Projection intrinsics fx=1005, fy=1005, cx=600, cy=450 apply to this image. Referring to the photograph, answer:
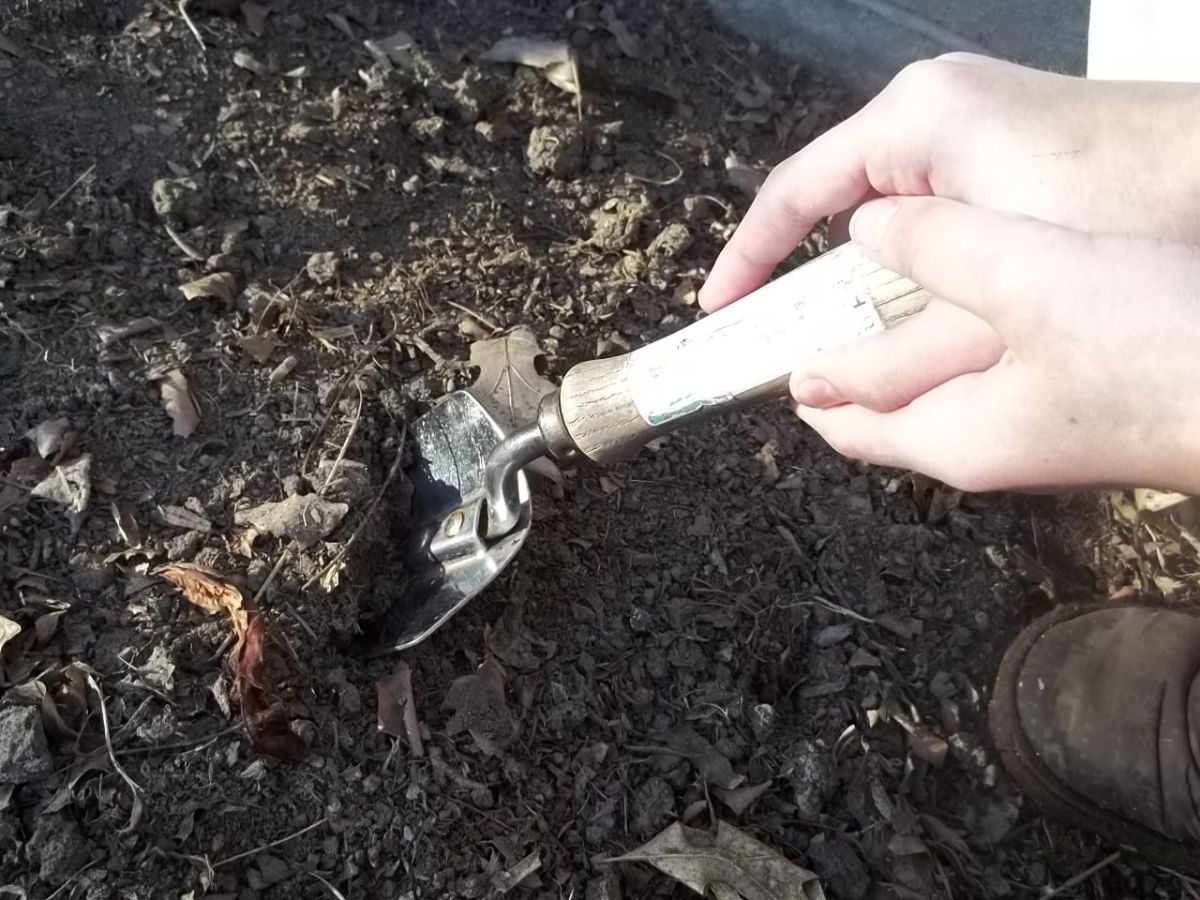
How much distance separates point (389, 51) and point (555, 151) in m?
0.56

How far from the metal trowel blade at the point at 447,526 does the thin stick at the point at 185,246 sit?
24.9 inches

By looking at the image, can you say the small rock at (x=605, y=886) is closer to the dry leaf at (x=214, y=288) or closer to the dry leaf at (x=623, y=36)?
the dry leaf at (x=214, y=288)

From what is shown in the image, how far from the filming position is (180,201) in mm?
2254

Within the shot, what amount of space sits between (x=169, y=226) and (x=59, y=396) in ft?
1.58

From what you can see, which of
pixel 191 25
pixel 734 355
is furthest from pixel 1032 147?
pixel 191 25

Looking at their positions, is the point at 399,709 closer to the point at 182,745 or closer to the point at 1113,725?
the point at 182,745

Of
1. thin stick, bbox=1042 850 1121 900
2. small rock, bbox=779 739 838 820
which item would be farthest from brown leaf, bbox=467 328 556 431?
thin stick, bbox=1042 850 1121 900

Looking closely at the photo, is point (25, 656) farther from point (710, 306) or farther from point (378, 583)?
point (710, 306)

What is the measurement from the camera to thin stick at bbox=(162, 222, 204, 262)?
2.24 m

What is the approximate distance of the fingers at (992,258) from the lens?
1244 millimetres

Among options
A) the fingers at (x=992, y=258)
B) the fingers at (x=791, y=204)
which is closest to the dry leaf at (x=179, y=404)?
the fingers at (x=791, y=204)

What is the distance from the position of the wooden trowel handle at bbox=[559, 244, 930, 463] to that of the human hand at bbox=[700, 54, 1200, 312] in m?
0.19

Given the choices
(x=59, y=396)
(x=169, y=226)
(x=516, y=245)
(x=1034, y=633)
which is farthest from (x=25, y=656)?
(x=1034, y=633)

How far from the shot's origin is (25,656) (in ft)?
5.83
